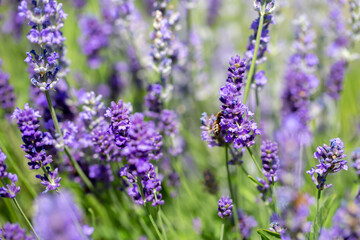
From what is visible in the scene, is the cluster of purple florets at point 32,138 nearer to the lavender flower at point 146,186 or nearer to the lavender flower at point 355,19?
the lavender flower at point 146,186

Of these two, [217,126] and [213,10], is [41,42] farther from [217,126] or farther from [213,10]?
[213,10]

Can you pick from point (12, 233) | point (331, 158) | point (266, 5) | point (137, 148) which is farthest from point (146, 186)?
point (266, 5)

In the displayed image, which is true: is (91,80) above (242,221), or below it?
above

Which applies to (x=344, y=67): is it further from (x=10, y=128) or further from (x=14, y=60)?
(x=14, y=60)

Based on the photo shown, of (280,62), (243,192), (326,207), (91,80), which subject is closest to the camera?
(326,207)

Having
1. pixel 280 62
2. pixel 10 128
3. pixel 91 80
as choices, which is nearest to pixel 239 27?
pixel 280 62

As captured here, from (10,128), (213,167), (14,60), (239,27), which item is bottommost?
(213,167)

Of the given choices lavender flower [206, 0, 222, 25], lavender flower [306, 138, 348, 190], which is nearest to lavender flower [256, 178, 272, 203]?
lavender flower [306, 138, 348, 190]

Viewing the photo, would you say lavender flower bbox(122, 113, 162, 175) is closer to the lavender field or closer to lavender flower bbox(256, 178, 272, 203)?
the lavender field
